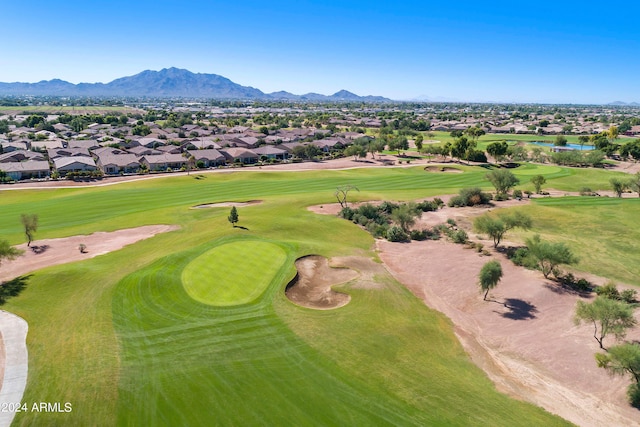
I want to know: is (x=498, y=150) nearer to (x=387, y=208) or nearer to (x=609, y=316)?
(x=387, y=208)

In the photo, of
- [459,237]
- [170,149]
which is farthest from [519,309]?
[170,149]

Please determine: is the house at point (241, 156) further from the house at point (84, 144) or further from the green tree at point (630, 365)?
the green tree at point (630, 365)

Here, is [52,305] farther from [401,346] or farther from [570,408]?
[570,408]

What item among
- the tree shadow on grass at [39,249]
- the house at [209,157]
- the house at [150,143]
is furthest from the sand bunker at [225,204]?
the house at [150,143]

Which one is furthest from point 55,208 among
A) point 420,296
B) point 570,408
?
point 570,408

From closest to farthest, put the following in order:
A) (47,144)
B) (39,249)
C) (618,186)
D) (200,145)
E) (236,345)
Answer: (236,345)
(39,249)
(618,186)
(47,144)
(200,145)

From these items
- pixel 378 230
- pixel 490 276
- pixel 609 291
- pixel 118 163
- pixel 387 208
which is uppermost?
pixel 118 163
